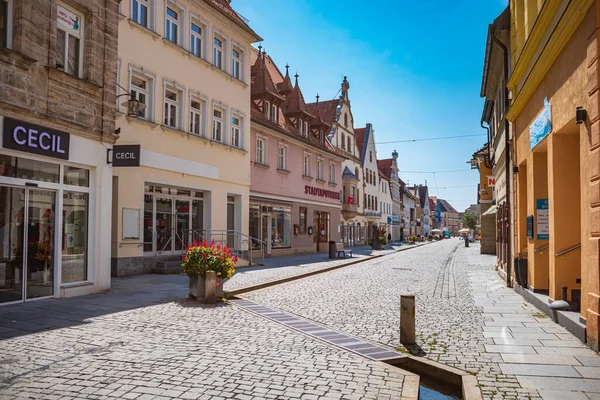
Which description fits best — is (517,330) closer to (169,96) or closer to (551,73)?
(551,73)

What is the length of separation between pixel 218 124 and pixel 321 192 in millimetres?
13887

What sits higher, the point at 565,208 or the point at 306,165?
the point at 306,165

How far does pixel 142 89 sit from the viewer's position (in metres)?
16.9

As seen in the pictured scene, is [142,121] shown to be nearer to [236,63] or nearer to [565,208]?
[236,63]

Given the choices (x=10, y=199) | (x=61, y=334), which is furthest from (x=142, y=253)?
(x=61, y=334)

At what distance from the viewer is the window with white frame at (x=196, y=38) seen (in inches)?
760

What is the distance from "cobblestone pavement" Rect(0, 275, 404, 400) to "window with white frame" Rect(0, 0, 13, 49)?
16.2 feet

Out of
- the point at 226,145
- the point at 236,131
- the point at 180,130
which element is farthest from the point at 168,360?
the point at 236,131

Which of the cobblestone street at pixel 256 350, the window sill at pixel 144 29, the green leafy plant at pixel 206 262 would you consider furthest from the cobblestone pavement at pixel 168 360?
the window sill at pixel 144 29

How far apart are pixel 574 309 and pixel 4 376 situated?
8210mm

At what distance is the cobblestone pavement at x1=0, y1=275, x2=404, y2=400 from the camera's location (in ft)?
15.7

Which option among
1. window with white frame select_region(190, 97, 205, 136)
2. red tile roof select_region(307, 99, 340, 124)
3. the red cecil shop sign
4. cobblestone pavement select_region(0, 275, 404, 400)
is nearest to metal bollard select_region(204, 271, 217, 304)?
cobblestone pavement select_region(0, 275, 404, 400)

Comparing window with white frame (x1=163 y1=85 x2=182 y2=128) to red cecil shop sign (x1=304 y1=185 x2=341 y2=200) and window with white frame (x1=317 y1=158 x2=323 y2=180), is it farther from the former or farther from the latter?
window with white frame (x1=317 y1=158 x2=323 y2=180)

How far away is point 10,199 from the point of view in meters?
9.38
